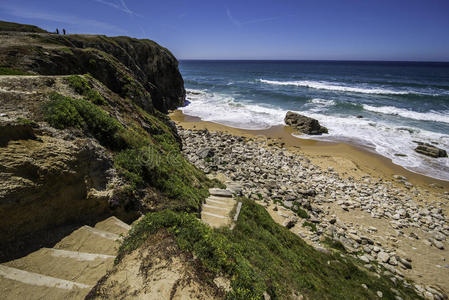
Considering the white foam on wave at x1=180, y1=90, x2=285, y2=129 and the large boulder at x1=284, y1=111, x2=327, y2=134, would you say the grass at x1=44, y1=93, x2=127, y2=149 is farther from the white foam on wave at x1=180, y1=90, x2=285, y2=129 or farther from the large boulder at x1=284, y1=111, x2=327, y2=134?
the large boulder at x1=284, y1=111, x2=327, y2=134

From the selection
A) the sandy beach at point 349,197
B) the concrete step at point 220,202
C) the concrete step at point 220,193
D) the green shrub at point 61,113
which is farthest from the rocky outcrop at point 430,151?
the green shrub at point 61,113

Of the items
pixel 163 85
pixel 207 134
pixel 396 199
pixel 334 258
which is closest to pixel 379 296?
pixel 334 258

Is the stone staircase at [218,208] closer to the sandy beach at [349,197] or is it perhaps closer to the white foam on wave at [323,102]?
the sandy beach at [349,197]

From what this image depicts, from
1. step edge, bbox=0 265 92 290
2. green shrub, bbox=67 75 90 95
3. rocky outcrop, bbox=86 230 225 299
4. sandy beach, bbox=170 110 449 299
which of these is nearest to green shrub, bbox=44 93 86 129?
green shrub, bbox=67 75 90 95

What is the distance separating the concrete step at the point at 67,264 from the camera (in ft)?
11.2

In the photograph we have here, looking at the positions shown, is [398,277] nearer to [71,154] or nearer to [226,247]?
[226,247]

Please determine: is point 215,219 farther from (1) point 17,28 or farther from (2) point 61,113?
(1) point 17,28

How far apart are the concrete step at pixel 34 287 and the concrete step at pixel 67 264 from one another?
0.11m

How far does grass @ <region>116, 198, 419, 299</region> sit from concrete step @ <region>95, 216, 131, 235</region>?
22.6 inches

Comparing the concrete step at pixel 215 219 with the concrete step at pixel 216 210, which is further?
the concrete step at pixel 216 210

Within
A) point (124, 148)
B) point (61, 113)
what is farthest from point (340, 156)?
point (61, 113)

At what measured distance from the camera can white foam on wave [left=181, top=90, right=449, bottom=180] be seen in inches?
731

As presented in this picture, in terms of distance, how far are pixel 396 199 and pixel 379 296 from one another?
9.67 meters

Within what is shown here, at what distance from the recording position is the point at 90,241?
13.8 feet
